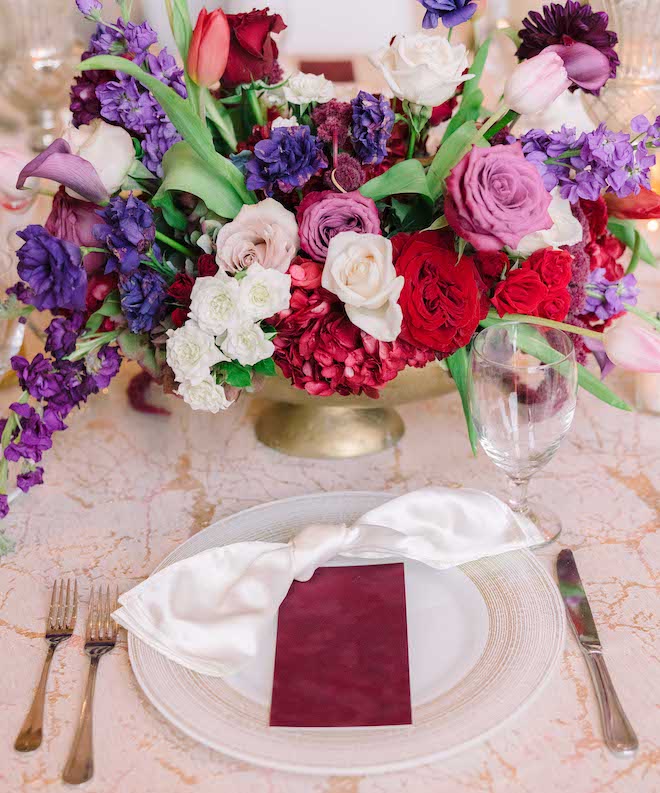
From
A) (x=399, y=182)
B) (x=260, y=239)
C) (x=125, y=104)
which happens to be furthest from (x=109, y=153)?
(x=399, y=182)

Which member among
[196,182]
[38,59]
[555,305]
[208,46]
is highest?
[208,46]

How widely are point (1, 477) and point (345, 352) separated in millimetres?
363

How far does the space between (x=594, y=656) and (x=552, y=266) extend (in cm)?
34

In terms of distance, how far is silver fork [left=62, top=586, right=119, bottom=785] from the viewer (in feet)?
2.05

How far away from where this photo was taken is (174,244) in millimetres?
848

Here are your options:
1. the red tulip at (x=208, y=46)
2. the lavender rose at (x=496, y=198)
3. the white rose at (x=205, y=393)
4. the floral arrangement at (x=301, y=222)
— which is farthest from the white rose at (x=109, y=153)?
the lavender rose at (x=496, y=198)

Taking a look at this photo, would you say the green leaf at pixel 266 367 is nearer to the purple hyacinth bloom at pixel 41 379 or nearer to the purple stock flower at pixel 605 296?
the purple hyacinth bloom at pixel 41 379

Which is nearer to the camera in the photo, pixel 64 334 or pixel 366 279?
pixel 366 279

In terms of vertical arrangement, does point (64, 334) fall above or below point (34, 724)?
above

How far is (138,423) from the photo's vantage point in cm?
108

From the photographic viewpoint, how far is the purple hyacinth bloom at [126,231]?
771 mm

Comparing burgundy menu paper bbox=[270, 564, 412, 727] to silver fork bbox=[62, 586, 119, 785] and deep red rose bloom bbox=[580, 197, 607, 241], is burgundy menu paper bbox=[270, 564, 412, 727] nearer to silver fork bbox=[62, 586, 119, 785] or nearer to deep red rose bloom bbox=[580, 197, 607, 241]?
silver fork bbox=[62, 586, 119, 785]

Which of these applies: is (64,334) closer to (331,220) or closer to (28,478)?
(28,478)

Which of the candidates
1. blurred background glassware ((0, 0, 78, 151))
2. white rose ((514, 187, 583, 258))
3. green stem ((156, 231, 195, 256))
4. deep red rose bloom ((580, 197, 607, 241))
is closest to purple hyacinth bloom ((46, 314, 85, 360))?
green stem ((156, 231, 195, 256))
